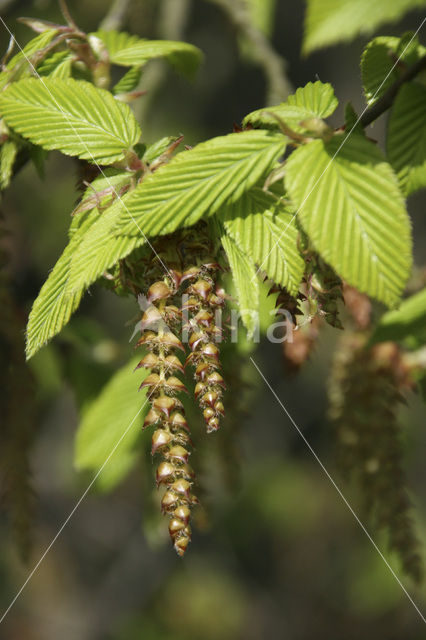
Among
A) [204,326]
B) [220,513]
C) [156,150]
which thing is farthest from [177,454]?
[220,513]

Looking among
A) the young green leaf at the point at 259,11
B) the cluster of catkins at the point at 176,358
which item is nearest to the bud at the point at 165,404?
the cluster of catkins at the point at 176,358

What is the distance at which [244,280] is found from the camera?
65cm

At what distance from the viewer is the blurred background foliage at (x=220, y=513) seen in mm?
3041

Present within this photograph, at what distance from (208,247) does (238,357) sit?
578 mm

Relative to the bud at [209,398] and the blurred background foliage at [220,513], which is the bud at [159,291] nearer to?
the bud at [209,398]

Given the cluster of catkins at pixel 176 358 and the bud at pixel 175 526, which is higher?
the cluster of catkins at pixel 176 358

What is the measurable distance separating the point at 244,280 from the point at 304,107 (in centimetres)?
20

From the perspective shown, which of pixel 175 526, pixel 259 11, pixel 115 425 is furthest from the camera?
pixel 259 11

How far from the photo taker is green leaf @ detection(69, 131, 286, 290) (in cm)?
61

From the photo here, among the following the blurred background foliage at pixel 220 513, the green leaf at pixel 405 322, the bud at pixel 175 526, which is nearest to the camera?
the bud at pixel 175 526

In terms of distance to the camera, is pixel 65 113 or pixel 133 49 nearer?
pixel 65 113

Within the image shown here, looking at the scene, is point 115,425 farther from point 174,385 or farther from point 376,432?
point 174,385

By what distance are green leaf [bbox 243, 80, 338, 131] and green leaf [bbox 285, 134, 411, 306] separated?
63 millimetres

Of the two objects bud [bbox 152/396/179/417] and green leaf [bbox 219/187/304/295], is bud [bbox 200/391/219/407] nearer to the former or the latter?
bud [bbox 152/396/179/417]
